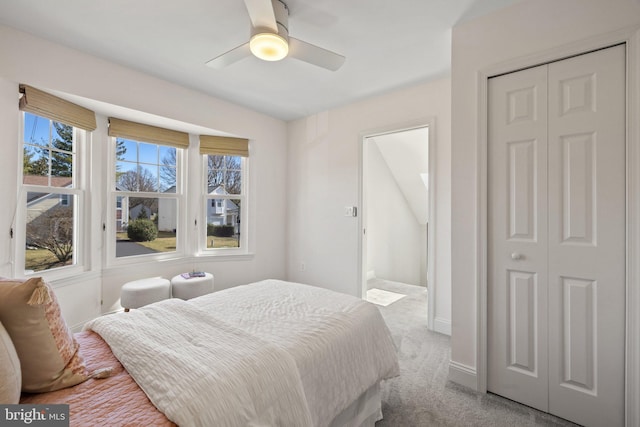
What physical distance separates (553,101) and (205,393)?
93.0 inches

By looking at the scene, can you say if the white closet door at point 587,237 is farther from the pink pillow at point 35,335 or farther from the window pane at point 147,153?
the window pane at point 147,153

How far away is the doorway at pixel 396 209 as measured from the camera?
4293 mm

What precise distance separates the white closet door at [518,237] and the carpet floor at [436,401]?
0.11m

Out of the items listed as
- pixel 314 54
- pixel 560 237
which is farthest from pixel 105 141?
pixel 560 237

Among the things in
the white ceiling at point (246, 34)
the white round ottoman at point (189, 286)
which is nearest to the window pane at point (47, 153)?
the white ceiling at point (246, 34)

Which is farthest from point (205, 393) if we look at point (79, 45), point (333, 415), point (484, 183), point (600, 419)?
point (79, 45)

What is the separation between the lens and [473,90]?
1981 millimetres

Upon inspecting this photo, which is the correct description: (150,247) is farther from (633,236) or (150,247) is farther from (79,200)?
(633,236)

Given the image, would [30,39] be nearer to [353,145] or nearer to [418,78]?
[353,145]

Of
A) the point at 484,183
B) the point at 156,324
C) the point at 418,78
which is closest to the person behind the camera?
the point at 156,324

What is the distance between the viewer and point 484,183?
76.3 inches

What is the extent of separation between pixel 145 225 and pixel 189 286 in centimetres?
97

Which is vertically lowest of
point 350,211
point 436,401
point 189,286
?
Answer: point 436,401

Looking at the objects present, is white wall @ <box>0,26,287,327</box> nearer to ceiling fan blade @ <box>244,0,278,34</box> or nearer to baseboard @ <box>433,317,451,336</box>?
ceiling fan blade @ <box>244,0,278,34</box>
